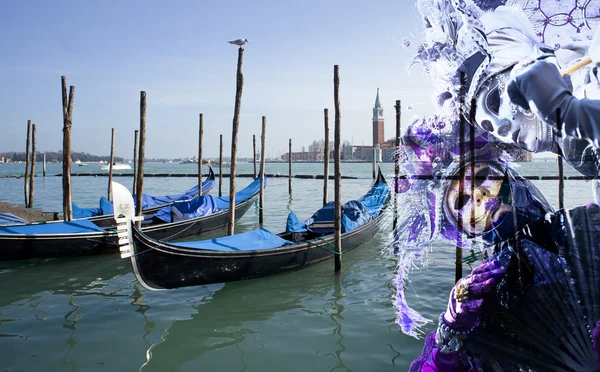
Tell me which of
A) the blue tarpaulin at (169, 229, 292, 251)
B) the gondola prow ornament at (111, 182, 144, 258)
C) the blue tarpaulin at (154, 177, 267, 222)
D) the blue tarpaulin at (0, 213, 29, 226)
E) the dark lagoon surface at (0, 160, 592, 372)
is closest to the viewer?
the dark lagoon surface at (0, 160, 592, 372)

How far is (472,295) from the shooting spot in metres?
1.88

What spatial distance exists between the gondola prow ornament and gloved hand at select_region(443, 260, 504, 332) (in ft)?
11.3

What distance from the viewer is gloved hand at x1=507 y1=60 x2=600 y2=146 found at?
1485 mm

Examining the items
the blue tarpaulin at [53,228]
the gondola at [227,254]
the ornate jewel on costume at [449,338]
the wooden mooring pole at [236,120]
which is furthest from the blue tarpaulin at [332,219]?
the ornate jewel on costume at [449,338]

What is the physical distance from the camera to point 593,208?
165 cm

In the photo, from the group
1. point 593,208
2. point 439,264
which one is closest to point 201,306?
point 439,264

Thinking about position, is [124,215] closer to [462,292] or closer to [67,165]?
[462,292]

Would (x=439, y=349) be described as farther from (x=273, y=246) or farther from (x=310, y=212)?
(x=310, y=212)

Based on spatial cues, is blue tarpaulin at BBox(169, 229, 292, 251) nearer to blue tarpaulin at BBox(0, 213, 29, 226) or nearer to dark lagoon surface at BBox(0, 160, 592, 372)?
dark lagoon surface at BBox(0, 160, 592, 372)

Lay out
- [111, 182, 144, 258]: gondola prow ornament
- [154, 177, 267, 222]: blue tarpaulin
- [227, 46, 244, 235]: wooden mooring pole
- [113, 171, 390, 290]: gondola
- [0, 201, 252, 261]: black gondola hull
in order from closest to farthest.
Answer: [111, 182, 144, 258]: gondola prow ornament < [113, 171, 390, 290]: gondola < [0, 201, 252, 261]: black gondola hull < [227, 46, 244, 235]: wooden mooring pole < [154, 177, 267, 222]: blue tarpaulin

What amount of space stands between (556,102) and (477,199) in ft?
1.65

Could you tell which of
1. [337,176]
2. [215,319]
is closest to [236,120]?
[337,176]

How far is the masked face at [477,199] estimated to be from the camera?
1.87 metres

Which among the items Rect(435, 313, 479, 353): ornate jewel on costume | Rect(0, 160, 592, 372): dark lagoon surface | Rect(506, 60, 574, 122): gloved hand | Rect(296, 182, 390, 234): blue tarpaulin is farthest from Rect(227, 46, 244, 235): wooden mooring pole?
Rect(506, 60, 574, 122): gloved hand
